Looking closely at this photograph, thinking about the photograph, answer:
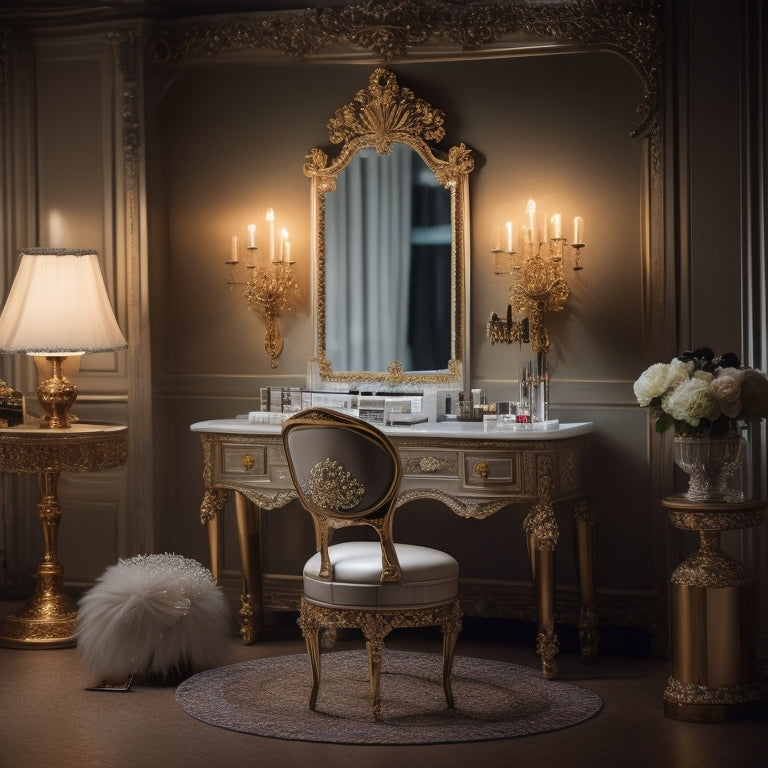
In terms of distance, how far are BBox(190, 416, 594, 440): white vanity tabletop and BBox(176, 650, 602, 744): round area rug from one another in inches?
31.5

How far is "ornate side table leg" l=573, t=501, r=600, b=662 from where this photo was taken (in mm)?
4336

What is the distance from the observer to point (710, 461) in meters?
3.62

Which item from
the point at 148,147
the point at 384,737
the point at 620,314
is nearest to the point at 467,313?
the point at 620,314

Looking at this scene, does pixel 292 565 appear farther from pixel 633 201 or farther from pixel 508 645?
pixel 633 201

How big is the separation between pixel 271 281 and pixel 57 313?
0.86 metres

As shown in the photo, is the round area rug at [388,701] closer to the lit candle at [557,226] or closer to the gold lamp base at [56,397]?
the gold lamp base at [56,397]

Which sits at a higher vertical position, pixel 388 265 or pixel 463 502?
pixel 388 265

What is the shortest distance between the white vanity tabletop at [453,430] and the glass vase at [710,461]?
1.68 ft

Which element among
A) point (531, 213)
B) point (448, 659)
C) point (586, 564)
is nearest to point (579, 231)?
point (531, 213)

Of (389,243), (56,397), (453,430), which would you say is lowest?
(453,430)

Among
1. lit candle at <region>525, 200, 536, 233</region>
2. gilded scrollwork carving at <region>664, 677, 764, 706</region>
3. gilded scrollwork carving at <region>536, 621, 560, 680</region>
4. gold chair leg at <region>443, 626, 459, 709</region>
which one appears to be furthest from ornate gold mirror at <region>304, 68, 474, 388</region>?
gilded scrollwork carving at <region>664, 677, 764, 706</region>

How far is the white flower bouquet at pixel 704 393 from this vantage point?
354 centimetres

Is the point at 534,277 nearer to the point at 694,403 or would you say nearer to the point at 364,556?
the point at 694,403

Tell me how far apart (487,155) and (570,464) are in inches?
50.1
